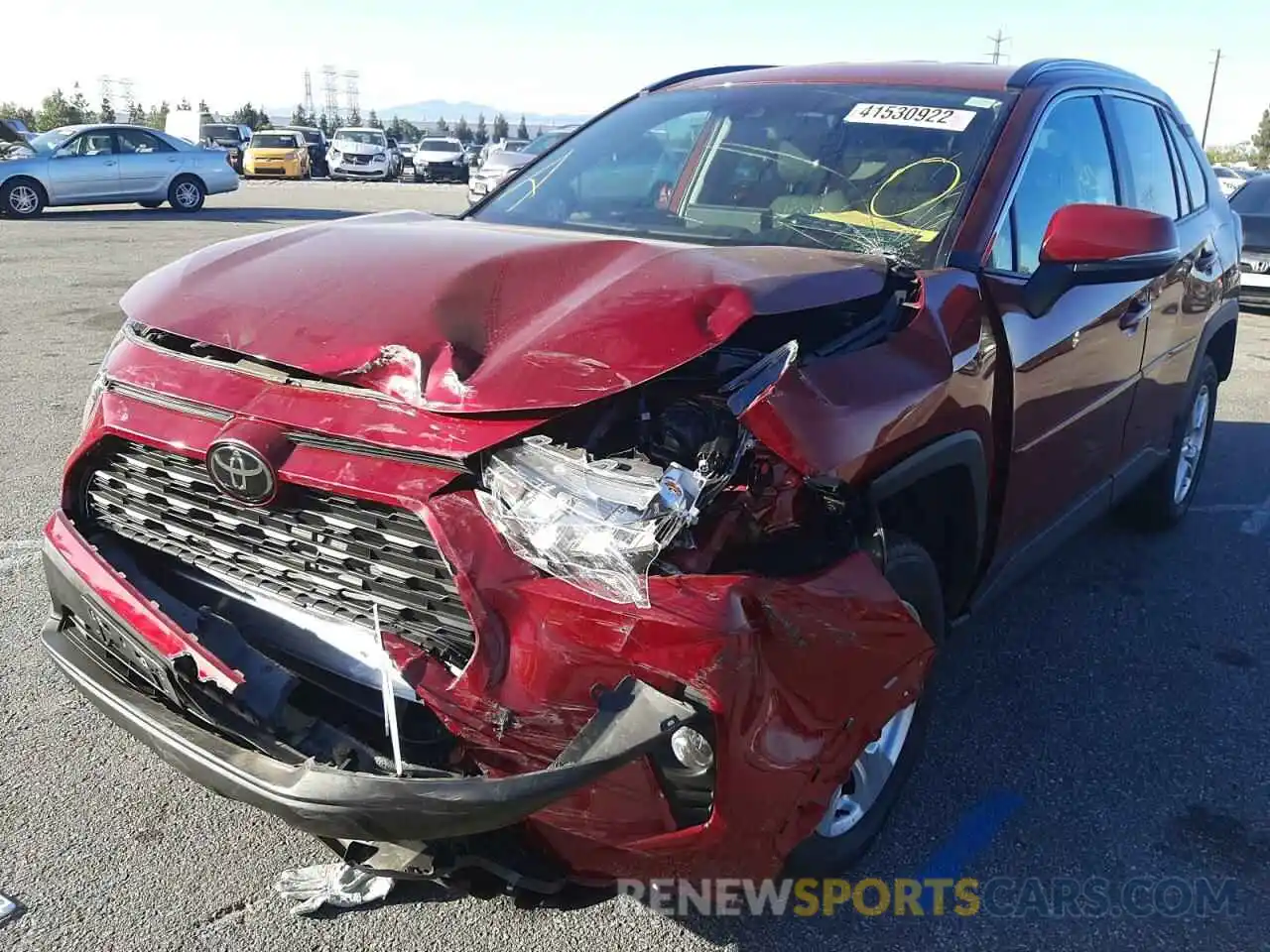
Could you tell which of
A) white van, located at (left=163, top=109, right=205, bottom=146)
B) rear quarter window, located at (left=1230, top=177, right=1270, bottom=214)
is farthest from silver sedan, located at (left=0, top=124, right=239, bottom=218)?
white van, located at (left=163, top=109, right=205, bottom=146)

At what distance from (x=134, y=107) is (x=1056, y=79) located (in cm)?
7430

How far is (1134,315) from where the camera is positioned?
3717 millimetres

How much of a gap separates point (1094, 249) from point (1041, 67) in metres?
1.03

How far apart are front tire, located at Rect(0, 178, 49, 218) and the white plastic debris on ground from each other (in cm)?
1889

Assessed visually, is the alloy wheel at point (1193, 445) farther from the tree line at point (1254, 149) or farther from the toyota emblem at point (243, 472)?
the tree line at point (1254, 149)

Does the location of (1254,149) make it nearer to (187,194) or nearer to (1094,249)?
(187,194)

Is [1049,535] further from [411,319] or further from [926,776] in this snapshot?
[411,319]

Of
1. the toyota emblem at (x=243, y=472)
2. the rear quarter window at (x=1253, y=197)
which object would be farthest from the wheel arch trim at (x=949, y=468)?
the rear quarter window at (x=1253, y=197)

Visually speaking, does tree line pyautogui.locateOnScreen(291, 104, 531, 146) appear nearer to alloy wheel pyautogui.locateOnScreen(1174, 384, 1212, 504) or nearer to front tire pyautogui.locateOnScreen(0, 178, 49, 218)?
front tire pyautogui.locateOnScreen(0, 178, 49, 218)

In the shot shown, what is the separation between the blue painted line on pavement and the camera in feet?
9.02

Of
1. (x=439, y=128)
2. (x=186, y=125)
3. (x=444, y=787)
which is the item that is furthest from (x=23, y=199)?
(x=439, y=128)

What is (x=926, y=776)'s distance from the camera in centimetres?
314

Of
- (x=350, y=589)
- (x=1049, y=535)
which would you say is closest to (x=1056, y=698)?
(x=1049, y=535)

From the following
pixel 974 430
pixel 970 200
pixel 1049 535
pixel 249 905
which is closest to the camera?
pixel 249 905
